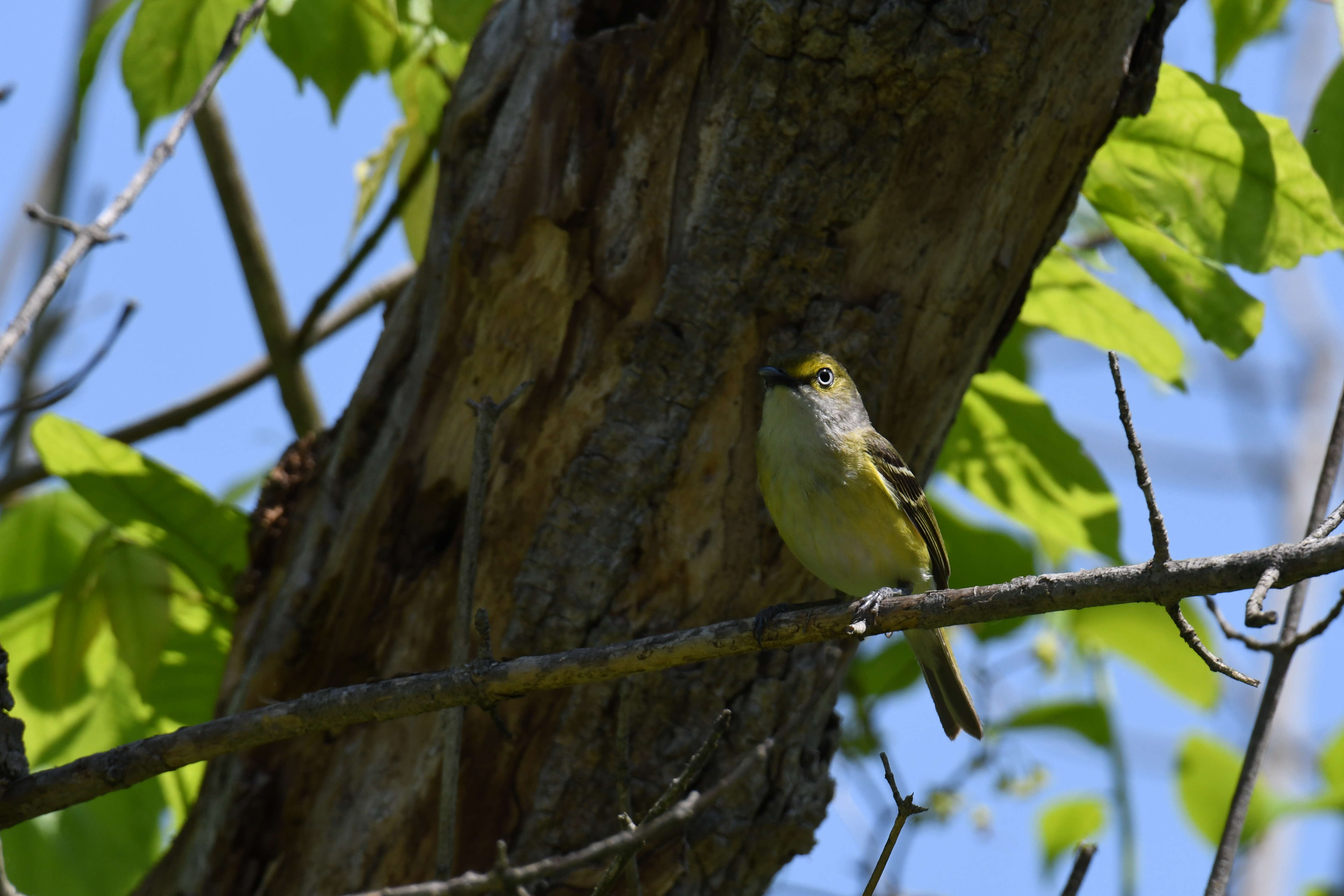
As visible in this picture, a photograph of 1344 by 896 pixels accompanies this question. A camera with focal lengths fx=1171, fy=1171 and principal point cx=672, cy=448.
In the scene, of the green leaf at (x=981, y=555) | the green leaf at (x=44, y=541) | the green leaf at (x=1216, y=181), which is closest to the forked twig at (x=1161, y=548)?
the green leaf at (x=1216, y=181)

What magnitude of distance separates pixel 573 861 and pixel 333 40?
317 cm

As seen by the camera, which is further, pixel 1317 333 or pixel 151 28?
pixel 1317 333

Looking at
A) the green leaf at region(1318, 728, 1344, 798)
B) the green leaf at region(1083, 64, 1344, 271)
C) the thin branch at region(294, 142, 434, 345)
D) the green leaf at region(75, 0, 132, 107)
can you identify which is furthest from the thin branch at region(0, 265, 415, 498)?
the green leaf at region(1318, 728, 1344, 798)

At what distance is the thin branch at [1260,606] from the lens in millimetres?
1780

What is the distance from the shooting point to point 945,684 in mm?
4164

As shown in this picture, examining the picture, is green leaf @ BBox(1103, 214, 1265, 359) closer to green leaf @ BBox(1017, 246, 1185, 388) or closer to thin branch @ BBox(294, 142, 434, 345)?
green leaf @ BBox(1017, 246, 1185, 388)

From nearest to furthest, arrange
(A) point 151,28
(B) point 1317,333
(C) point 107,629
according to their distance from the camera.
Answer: (A) point 151,28 < (C) point 107,629 < (B) point 1317,333

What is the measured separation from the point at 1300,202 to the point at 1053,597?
2.05 m

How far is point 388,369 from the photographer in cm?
381

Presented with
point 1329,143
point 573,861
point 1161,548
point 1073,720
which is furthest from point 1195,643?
point 1073,720

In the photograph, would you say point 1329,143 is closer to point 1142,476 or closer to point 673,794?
point 1142,476

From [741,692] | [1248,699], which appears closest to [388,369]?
[741,692]

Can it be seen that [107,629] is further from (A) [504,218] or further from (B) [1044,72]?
(B) [1044,72]

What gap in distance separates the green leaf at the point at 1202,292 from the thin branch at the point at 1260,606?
202 cm
